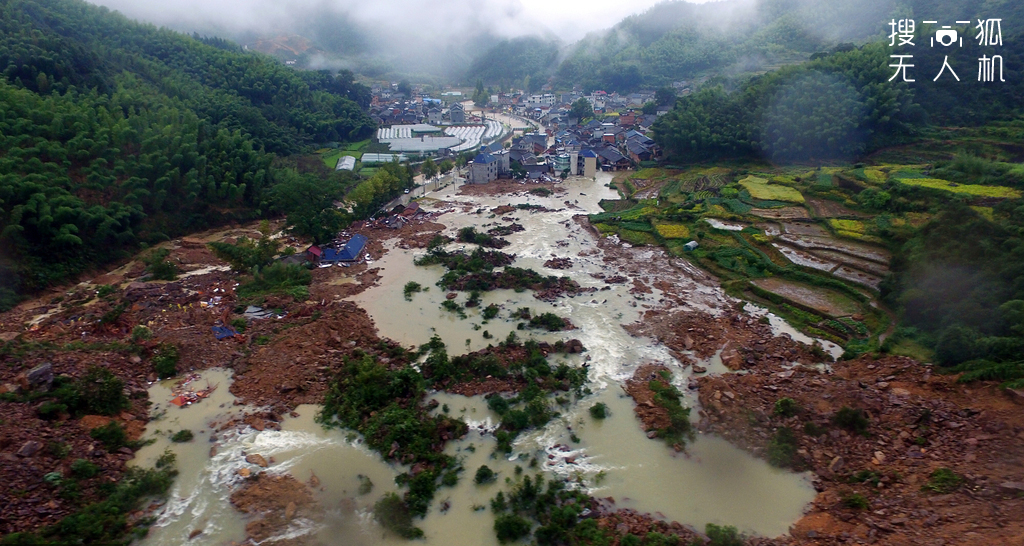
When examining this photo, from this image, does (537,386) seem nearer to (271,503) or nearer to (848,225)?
(271,503)

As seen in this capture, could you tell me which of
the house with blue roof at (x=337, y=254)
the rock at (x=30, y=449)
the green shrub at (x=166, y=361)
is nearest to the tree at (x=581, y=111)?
the house with blue roof at (x=337, y=254)

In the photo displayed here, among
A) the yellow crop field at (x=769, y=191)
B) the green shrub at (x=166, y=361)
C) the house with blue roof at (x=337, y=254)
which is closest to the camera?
the green shrub at (x=166, y=361)

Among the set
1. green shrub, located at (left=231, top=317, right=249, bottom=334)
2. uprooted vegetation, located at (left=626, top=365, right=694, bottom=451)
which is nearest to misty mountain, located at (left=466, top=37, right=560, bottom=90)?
green shrub, located at (left=231, top=317, right=249, bottom=334)

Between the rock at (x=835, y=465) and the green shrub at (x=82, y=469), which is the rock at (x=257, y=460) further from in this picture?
the rock at (x=835, y=465)

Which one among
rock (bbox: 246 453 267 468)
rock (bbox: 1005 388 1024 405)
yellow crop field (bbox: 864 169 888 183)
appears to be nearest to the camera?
rock (bbox: 1005 388 1024 405)

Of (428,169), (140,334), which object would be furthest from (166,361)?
(428,169)

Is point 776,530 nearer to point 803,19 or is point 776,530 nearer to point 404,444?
point 404,444

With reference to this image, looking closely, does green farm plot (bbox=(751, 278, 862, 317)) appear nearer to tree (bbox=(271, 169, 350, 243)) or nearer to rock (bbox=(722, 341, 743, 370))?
rock (bbox=(722, 341, 743, 370))
